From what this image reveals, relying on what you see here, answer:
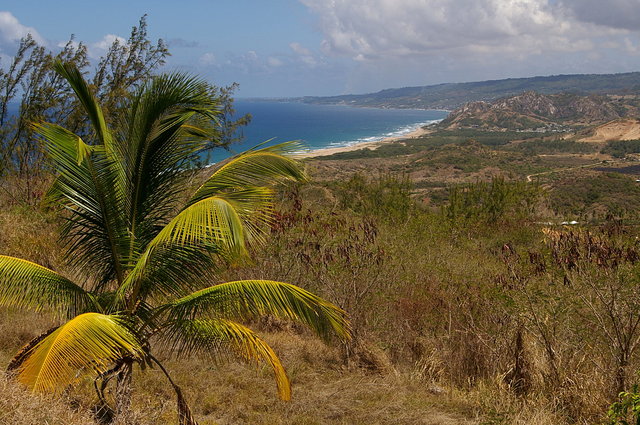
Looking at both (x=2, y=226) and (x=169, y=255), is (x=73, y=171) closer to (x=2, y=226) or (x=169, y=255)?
(x=169, y=255)

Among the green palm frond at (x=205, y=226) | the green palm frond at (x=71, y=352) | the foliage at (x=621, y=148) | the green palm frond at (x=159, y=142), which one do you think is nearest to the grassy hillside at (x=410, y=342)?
the green palm frond at (x=71, y=352)

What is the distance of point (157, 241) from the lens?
4281mm

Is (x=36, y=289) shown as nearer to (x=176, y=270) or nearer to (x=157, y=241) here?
(x=176, y=270)

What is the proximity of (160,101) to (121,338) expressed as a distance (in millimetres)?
2443

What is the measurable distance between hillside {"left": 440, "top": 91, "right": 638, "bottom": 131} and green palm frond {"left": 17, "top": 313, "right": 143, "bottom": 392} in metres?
164

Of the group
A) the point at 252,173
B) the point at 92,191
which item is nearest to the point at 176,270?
the point at 92,191

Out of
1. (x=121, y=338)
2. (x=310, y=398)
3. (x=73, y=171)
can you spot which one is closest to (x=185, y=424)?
(x=121, y=338)

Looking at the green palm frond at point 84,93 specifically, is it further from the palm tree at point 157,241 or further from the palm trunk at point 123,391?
the palm trunk at point 123,391

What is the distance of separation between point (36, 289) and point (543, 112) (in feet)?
639

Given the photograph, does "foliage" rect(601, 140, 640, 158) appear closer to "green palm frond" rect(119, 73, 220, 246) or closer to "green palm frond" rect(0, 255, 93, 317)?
"green palm frond" rect(119, 73, 220, 246)

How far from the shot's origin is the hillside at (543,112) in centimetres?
16112

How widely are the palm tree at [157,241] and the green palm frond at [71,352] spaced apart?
155mm

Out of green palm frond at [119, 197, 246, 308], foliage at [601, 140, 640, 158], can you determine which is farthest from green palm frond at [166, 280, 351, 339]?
foliage at [601, 140, 640, 158]

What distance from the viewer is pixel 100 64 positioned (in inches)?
562
